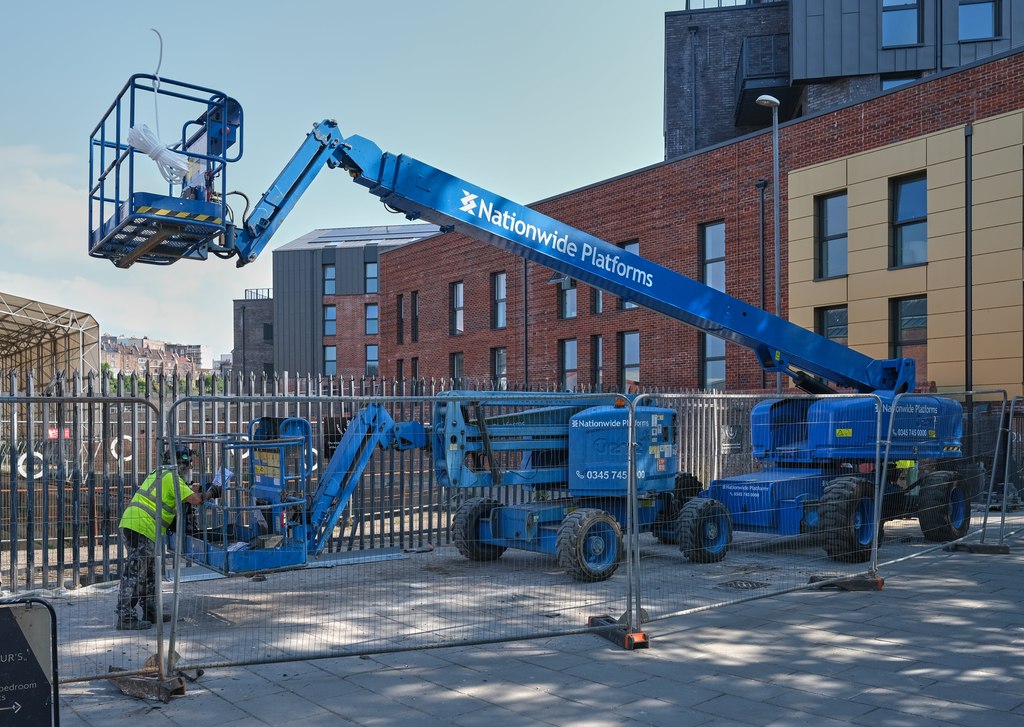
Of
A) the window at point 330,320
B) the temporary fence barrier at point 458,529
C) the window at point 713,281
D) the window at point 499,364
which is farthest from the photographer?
the window at point 330,320

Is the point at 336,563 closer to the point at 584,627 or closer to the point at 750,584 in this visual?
the point at 584,627

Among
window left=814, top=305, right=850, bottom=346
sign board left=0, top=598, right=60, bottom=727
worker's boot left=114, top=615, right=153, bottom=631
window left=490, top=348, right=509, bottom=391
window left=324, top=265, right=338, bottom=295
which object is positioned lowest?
worker's boot left=114, top=615, right=153, bottom=631

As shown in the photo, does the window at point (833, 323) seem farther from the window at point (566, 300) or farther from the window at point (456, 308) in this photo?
the window at point (456, 308)

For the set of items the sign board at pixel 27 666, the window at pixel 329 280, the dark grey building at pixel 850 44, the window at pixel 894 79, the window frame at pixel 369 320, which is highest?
the dark grey building at pixel 850 44

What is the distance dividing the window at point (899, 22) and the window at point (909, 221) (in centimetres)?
948

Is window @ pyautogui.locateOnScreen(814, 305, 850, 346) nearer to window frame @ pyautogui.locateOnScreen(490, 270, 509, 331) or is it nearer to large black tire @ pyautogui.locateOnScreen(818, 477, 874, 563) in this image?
large black tire @ pyautogui.locateOnScreen(818, 477, 874, 563)

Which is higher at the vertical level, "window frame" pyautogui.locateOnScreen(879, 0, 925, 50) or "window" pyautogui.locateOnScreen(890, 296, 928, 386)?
"window frame" pyautogui.locateOnScreen(879, 0, 925, 50)

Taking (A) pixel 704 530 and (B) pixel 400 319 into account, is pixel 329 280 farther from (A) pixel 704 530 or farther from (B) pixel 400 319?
(A) pixel 704 530

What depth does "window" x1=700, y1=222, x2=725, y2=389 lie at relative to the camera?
76.5ft

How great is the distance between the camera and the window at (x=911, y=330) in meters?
19.1

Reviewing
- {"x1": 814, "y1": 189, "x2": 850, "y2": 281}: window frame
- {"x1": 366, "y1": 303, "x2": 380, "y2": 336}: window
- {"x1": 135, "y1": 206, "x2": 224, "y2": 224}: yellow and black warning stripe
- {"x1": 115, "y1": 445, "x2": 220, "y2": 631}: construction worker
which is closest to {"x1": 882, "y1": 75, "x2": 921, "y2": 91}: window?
{"x1": 814, "y1": 189, "x2": 850, "y2": 281}: window frame

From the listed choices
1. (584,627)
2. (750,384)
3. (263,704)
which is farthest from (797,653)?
(750,384)

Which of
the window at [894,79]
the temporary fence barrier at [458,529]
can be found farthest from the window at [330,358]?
the temporary fence barrier at [458,529]

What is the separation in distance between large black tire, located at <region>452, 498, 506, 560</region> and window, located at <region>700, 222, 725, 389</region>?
45.1 feet
